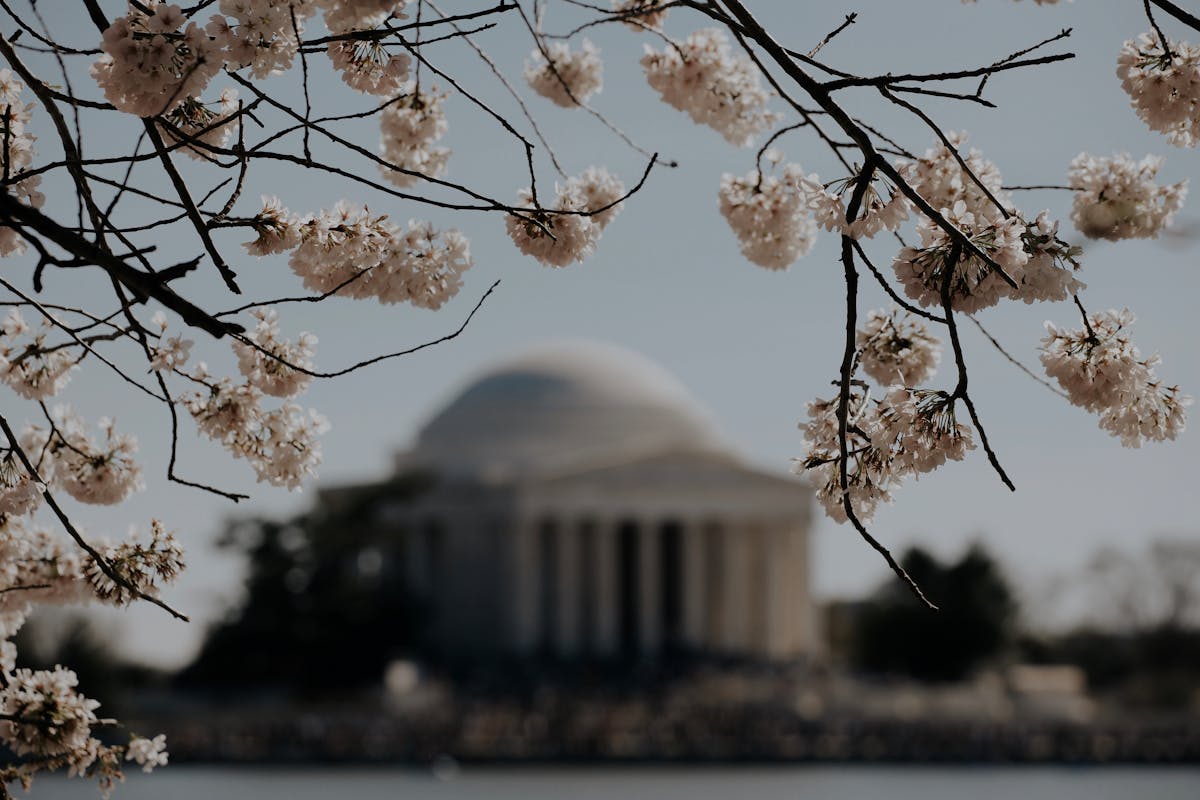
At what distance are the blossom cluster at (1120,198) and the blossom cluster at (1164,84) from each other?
10.9 inches

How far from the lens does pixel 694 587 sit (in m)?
92.9

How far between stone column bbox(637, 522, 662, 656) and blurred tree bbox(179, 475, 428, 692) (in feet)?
49.0

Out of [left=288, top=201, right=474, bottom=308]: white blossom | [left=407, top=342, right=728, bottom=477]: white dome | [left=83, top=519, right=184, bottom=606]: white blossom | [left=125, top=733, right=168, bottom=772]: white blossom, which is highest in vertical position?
[left=407, top=342, right=728, bottom=477]: white dome

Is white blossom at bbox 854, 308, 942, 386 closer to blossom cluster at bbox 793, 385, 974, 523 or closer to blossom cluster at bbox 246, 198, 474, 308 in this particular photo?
blossom cluster at bbox 793, 385, 974, 523

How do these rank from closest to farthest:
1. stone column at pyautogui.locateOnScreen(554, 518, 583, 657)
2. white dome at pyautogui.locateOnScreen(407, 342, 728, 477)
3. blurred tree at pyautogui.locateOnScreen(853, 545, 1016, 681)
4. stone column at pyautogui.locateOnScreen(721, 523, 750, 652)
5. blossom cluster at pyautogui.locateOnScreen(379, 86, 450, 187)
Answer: blossom cluster at pyautogui.locateOnScreen(379, 86, 450, 187), blurred tree at pyautogui.locateOnScreen(853, 545, 1016, 681), stone column at pyautogui.locateOnScreen(554, 518, 583, 657), stone column at pyautogui.locateOnScreen(721, 523, 750, 652), white dome at pyautogui.locateOnScreen(407, 342, 728, 477)

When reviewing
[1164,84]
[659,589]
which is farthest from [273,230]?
[659,589]

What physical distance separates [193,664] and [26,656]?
635 inches

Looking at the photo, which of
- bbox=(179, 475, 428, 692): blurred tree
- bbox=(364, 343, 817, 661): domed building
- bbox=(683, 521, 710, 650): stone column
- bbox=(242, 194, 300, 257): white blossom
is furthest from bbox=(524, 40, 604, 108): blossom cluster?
bbox=(683, 521, 710, 650): stone column

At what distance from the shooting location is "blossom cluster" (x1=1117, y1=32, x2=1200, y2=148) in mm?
7715

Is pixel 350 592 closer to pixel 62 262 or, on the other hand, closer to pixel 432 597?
pixel 432 597

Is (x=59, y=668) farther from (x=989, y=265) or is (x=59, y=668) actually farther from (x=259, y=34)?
(x=989, y=265)

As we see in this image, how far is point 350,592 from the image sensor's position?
254 feet

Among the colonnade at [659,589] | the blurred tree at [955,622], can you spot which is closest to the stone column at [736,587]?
the colonnade at [659,589]

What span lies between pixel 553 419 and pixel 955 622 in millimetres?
23930
